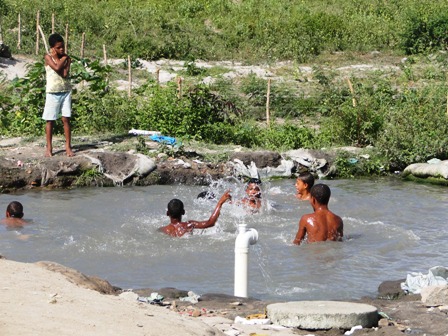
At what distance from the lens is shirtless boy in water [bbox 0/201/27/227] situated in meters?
10.5

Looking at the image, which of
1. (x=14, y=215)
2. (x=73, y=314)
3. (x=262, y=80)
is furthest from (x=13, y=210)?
(x=262, y=80)

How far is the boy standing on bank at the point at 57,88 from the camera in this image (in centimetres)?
1273

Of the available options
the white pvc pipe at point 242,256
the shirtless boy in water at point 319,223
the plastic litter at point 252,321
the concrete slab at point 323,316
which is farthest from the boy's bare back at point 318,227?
the plastic litter at point 252,321

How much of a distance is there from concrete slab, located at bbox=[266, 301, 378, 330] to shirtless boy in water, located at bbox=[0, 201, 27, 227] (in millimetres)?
5020

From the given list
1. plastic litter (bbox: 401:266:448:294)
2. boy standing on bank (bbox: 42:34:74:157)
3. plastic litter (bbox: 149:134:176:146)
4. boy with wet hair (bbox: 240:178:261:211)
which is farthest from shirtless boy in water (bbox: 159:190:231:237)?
plastic litter (bbox: 149:134:176:146)

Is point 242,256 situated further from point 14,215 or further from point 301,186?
point 301,186

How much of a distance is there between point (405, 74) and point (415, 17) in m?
4.07

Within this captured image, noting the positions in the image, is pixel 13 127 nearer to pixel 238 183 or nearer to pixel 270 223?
pixel 238 183

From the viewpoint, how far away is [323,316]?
604cm

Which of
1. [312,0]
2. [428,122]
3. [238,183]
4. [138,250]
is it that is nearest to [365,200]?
[238,183]

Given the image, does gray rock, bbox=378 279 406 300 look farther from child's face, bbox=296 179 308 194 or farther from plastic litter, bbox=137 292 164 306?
child's face, bbox=296 179 308 194

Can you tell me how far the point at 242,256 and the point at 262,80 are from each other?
1449 centimetres

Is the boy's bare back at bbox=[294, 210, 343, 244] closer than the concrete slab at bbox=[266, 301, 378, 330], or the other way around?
the concrete slab at bbox=[266, 301, 378, 330]

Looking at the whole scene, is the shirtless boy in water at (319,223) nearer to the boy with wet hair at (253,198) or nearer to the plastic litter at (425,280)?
the plastic litter at (425,280)
